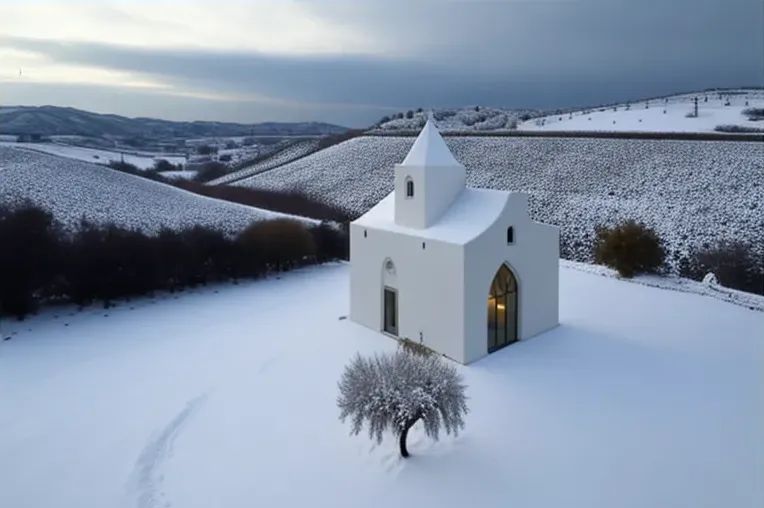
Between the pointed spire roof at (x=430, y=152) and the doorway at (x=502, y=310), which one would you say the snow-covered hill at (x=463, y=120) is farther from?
the doorway at (x=502, y=310)

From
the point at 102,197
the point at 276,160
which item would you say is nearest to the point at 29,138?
the point at 276,160

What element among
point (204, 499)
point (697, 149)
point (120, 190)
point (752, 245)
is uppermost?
point (697, 149)

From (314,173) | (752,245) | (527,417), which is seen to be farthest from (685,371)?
(314,173)

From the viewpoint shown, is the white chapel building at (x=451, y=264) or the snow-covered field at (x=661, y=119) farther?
the snow-covered field at (x=661, y=119)

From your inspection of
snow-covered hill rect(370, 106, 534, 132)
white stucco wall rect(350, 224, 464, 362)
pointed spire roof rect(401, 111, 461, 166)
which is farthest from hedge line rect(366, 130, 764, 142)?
white stucco wall rect(350, 224, 464, 362)

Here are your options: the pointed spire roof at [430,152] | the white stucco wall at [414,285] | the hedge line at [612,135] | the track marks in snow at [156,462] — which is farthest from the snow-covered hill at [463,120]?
the track marks in snow at [156,462]

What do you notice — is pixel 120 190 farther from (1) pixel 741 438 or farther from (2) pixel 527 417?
(1) pixel 741 438

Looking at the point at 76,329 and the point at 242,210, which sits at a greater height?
the point at 242,210
